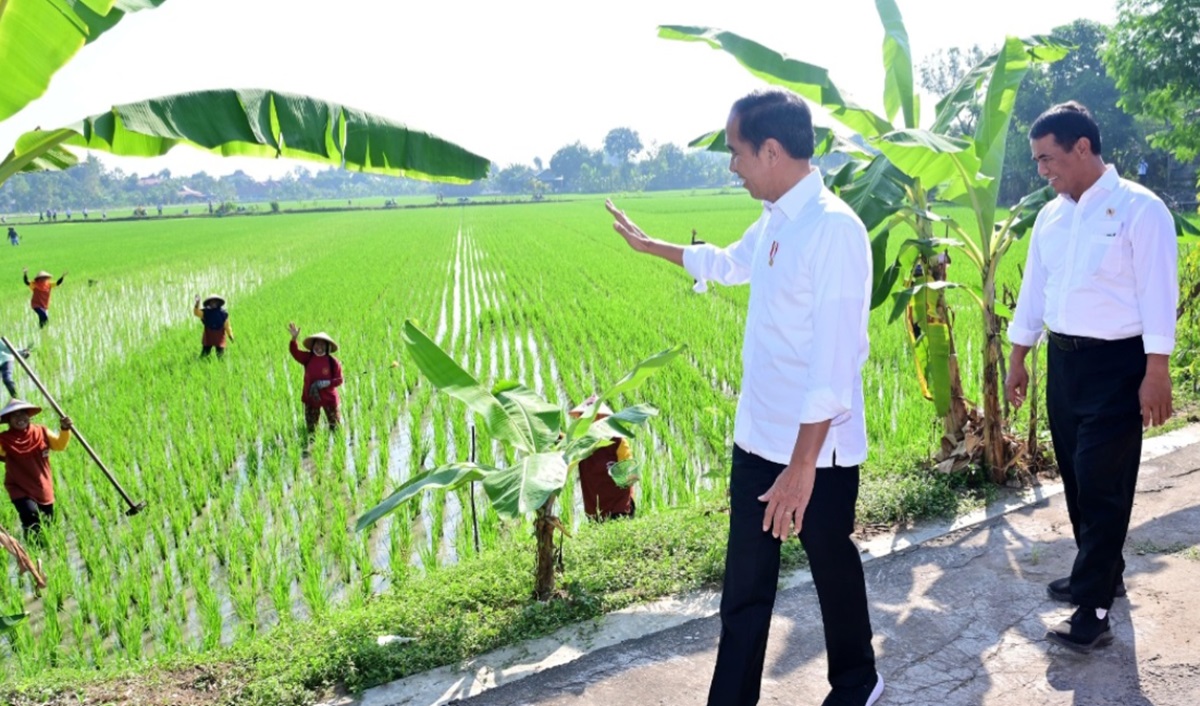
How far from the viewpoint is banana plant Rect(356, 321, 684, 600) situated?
289cm

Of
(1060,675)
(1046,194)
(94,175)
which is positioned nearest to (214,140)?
(1060,675)

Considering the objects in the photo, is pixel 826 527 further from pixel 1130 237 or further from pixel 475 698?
pixel 1130 237

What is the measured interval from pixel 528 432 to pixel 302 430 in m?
3.84

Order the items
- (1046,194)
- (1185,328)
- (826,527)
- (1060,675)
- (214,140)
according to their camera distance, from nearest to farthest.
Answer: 1. (826,527)
2. (1060,675)
3. (214,140)
4. (1046,194)
5. (1185,328)

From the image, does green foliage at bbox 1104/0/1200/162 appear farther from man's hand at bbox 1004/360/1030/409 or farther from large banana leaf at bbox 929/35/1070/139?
man's hand at bbox 1004/360/1030/409

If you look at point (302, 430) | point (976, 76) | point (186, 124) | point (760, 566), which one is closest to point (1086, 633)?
point (760, 566)

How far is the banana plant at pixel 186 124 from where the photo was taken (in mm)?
2709

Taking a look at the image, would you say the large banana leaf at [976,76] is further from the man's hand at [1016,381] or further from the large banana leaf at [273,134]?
the large banana leaf at [273,134]

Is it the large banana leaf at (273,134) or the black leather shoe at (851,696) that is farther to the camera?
the large banana leaf at (273,134)

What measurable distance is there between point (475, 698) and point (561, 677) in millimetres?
252

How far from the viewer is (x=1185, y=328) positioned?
19.8 feet

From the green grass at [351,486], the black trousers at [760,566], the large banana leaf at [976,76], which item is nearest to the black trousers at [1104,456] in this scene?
the black trousers at [760,566]

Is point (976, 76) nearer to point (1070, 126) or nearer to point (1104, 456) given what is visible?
point (1070, 126)

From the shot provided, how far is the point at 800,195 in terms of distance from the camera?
2010 mm
